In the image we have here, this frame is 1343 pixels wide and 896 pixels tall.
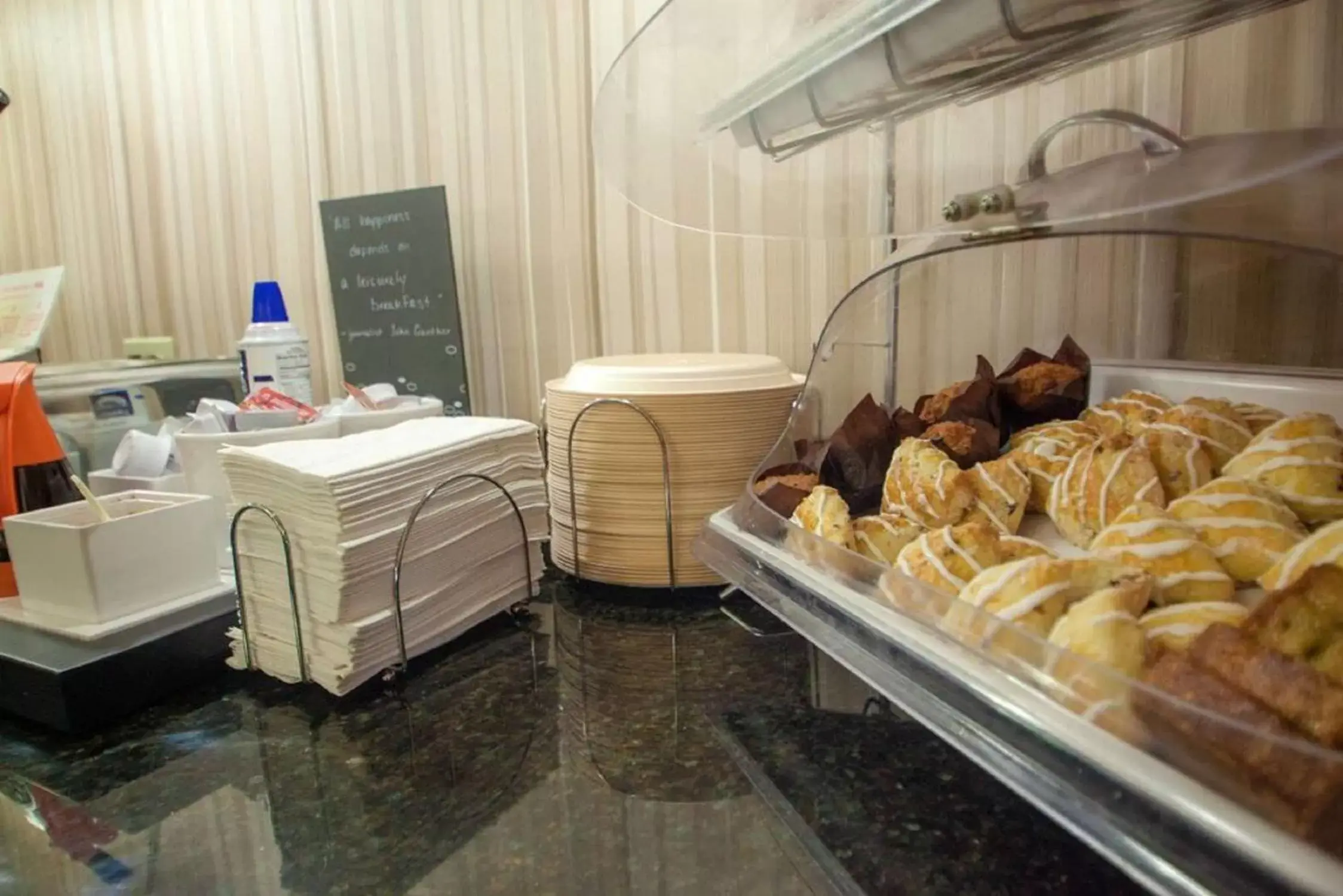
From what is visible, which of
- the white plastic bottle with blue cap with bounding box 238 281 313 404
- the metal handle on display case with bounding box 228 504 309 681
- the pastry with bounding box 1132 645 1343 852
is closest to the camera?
the pastry with bounding box 1132 645 1343 852

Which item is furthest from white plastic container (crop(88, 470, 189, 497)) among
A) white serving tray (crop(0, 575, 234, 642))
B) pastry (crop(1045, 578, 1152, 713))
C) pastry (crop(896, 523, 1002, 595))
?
pastry (crop(1045, 578, 1152, 713))

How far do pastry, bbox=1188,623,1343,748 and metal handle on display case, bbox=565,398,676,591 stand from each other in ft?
1.74

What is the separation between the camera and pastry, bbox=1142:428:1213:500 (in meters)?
0.56

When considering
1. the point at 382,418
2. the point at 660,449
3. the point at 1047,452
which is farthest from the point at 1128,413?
the point at 382,418

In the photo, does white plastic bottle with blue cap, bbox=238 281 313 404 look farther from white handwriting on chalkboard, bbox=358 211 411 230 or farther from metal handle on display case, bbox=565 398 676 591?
metal handle on display case, bbox=565 398 676 591

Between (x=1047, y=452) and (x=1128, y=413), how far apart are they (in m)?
0.07

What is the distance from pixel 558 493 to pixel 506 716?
0.29 meters

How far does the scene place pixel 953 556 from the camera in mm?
531

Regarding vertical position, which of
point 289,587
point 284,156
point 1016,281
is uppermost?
point 284,156

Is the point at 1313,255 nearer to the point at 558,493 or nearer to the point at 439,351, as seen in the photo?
the point at 558,493

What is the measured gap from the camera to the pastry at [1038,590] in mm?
455

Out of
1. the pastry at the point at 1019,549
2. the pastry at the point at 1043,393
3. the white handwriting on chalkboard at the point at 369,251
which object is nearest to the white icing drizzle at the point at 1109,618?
the pastry at the point at 1019,549

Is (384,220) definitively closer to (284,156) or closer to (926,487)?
(284,156)

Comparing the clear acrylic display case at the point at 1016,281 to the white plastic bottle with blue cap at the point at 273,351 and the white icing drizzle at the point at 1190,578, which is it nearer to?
the white icing drizzle at the point at 1190,578
